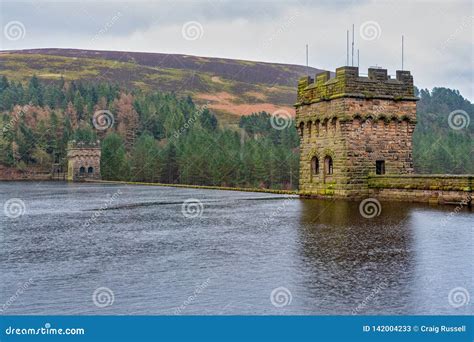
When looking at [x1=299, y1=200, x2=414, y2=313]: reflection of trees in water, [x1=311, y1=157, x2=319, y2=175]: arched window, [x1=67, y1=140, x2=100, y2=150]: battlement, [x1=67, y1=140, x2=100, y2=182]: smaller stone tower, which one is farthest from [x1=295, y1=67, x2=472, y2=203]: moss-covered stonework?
[x1=67, y1=140, x2=100, y2=150]: battlement

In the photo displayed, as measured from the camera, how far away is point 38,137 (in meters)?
144

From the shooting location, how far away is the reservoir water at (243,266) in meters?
10.7

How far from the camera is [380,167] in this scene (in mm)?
36469

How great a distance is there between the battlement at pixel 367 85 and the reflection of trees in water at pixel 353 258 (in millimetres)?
11411

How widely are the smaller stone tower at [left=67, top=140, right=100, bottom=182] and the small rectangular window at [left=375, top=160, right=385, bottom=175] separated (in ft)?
284

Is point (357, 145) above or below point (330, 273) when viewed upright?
above

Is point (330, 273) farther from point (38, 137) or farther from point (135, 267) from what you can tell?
point (38, 137)

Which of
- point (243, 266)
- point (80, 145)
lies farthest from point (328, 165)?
Answer: point (80, 145)

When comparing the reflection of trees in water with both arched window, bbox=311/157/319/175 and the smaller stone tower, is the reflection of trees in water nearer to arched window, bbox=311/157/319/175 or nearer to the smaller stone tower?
arched window, bbox=311/157/319/175

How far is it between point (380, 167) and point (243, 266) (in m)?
23.8

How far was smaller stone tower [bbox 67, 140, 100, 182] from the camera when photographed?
116188 mm

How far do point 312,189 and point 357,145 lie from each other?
515 cm
